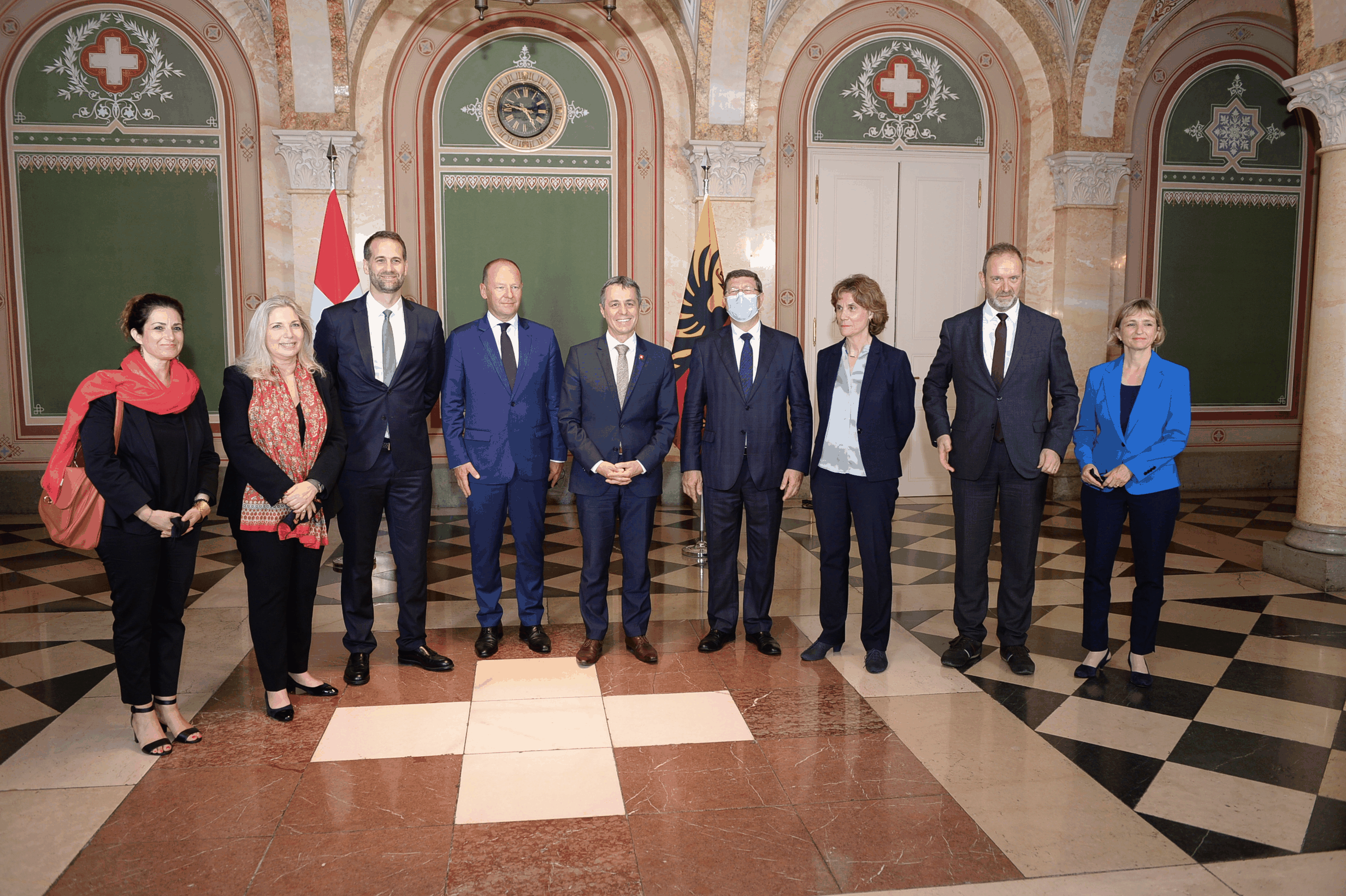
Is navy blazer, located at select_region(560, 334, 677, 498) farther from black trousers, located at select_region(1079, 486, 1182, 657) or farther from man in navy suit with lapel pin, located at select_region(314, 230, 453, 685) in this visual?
black trousers, located at select_region(1079, 486, 1182, 657)

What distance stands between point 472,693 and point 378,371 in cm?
131

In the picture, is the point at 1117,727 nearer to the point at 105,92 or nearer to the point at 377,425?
the point at 377,425

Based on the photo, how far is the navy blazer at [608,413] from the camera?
12.0 feet

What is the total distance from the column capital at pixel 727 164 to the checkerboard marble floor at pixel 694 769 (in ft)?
13.2

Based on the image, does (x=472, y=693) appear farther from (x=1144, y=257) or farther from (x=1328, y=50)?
(x=1144, y=257)

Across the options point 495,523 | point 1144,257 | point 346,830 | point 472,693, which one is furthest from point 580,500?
point 1144,257

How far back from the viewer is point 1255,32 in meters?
7.80

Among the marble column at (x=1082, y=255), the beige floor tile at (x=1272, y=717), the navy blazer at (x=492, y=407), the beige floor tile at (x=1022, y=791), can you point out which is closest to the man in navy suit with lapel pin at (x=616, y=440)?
the navy blazer at (x=492, y=407)

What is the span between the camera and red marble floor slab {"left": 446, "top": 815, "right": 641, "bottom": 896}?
7.12ft

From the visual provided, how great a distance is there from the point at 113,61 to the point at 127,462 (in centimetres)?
574

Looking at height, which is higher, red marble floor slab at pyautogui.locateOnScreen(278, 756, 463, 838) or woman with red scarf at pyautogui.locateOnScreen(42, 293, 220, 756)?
woman with red scarf at pyautogui.locateOnScreen(42, 293, 220, 756)

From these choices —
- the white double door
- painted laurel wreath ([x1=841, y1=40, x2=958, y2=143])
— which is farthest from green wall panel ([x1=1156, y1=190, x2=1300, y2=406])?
painted laurel wreath ([x1=841, y1=40, x2=958, y2=143])

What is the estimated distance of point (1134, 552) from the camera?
349cm

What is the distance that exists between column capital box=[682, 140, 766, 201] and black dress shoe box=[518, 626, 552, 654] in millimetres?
4443
